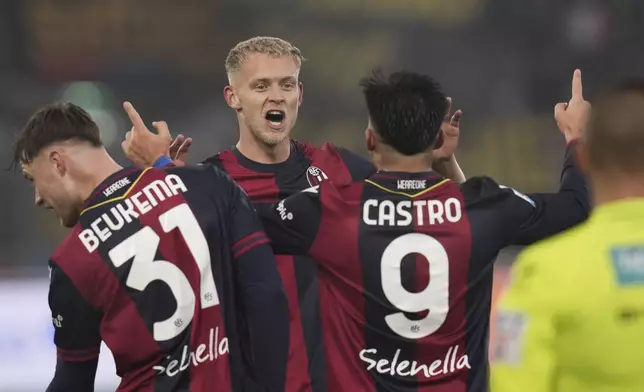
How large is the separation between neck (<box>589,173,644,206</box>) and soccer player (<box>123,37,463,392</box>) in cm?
146

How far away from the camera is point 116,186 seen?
3363mm

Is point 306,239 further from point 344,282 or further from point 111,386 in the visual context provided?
point 111,386

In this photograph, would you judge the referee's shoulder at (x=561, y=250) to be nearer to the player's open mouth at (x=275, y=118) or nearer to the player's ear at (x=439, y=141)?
the player's ear at (x=439, y=141)

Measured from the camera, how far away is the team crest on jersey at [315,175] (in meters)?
4.10

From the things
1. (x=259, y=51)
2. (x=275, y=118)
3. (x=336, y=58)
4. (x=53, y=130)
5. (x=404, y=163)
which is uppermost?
(x=336, y=58)

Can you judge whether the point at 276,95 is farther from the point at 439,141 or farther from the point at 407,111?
the point at 407,111

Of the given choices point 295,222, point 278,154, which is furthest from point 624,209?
point 278,154

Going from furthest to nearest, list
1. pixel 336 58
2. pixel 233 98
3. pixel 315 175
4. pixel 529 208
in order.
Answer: pixel 336 58 < pixel 233 98 < pixel 315 175 < pixel 529 208

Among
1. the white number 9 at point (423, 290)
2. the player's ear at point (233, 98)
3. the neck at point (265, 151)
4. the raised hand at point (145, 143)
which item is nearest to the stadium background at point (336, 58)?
the player's ear at point (233, 98)

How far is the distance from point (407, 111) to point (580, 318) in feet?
3.55

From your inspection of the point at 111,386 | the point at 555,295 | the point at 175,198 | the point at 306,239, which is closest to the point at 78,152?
the point at 175,198

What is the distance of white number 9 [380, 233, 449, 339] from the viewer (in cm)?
327

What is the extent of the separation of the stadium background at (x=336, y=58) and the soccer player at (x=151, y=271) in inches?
275

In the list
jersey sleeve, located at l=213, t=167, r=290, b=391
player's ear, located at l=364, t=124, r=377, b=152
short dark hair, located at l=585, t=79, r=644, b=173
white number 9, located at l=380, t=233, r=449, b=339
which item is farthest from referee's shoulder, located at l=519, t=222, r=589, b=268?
jersey sleeve, located at l=213, t=167, r=290, b=391
